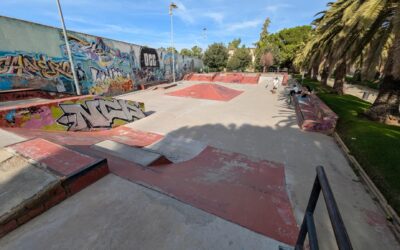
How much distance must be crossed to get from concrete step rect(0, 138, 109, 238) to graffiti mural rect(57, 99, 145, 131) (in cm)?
416

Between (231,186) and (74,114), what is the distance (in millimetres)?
7126

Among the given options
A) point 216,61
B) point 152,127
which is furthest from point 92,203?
point 216,61

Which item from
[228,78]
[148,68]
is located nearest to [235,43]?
[228,78]

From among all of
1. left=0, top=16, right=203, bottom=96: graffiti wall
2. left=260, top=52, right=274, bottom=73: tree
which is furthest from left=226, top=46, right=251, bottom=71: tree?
left=0, top=16, right=203, bottom=96: graffiti wall

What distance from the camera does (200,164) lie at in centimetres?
571

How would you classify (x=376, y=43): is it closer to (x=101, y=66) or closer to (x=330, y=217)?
(x=330, y=217)

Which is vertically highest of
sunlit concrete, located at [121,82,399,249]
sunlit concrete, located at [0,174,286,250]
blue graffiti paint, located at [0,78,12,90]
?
blue graffiti paint, located at [0,78,12,90]

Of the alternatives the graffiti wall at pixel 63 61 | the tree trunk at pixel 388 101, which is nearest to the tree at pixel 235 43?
the graffiti wall at pixel 63 61

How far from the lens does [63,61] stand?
14109mm

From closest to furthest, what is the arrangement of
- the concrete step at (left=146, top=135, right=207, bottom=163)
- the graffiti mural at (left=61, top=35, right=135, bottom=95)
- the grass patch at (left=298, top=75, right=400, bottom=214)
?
the grass patch at (left=298, top=75, right=400, bottom=214) < the concrete step at (left=146, top=135, right=207, bottom=163) < the graffiti mural at (left=61, top=35, right=135, bottom=95)

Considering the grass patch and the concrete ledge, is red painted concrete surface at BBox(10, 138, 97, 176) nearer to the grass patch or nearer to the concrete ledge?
the concrete ledge

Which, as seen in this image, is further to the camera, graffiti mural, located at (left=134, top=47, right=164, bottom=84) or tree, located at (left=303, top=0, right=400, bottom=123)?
graffiti mural, located at (left=134, top=47, right=164, bottom=84)

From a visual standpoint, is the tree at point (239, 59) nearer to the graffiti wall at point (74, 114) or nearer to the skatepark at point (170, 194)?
the graffiti wall at point (74, 114)

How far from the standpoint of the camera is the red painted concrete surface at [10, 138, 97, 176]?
300 centimetres
